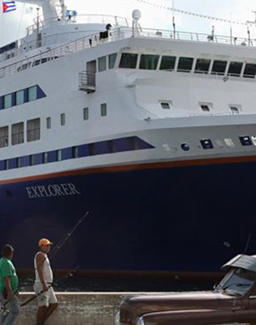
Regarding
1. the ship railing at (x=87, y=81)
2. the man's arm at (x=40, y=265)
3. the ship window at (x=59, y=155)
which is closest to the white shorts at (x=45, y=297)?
the man's arm at (x=40, y=265)

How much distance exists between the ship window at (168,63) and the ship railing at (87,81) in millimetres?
2422

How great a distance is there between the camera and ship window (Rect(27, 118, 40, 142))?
25.7 metres

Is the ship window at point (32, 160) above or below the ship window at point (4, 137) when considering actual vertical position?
below

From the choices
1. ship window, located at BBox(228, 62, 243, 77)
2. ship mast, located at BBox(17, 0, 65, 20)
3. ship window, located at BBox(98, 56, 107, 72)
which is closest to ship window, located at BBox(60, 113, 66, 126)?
ship window, located at BBox(98, 56, 107, 72)

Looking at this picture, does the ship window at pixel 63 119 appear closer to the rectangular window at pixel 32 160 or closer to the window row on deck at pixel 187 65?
the rectangular window at pixel 32 160

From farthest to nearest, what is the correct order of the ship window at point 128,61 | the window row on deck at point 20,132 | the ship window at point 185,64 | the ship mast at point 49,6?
the ship mast at point 49,6 < the window row on deck at point 20,132 < the ship window at point 185,64 < the ship window at point 128,61

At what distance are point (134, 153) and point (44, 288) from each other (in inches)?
444

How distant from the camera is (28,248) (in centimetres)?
2653

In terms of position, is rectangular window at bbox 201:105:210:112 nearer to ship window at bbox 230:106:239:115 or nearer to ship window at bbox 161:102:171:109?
ship window at bbox 230:106:239:115

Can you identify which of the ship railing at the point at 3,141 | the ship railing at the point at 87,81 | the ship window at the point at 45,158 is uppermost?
the ship railing at the point at 87,81

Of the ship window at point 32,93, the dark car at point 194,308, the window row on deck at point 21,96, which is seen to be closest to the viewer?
the dark car at point 194,308

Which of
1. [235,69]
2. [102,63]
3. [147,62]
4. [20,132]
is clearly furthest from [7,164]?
[235,69]

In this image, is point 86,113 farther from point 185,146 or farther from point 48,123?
point 185,146

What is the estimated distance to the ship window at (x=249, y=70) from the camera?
81.1ft
